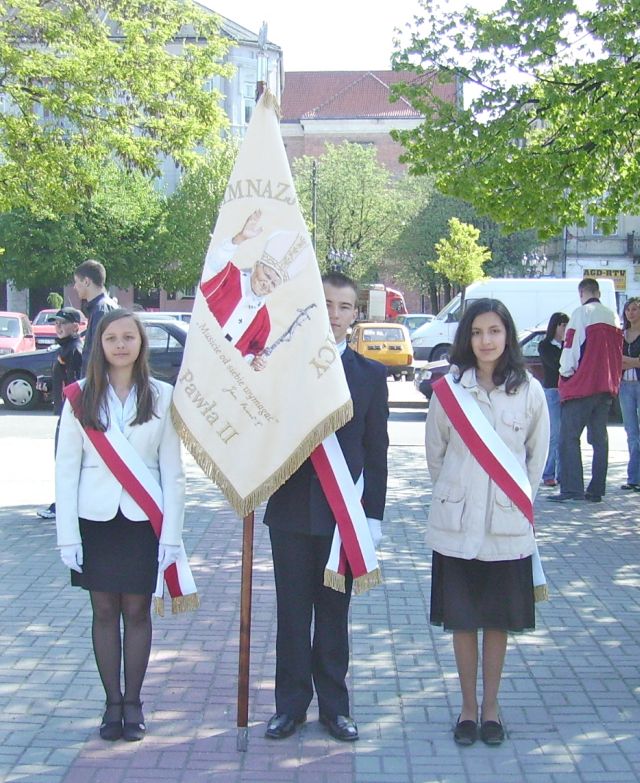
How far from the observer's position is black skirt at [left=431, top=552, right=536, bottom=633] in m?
4.39

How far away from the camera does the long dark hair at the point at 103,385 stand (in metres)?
4.30

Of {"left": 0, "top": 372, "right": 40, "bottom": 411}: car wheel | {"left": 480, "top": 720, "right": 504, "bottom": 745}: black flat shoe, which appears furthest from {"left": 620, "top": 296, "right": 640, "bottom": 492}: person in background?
{"left": 0, "top": 372, "right": 40, "bottom": 411}: car wheel

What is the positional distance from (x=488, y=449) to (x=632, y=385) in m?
6.75

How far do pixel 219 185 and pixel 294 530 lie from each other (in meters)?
44.7

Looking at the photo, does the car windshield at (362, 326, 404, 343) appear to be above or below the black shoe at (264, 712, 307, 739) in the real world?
above

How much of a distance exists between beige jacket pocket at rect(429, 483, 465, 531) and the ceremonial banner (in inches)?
22.3

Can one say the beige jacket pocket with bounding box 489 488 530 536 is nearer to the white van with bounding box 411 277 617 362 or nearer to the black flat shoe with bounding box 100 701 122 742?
the black flat shoe with bounding box 100 701 122 742

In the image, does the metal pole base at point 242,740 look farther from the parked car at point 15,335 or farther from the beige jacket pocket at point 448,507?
the parked car at point 15,335

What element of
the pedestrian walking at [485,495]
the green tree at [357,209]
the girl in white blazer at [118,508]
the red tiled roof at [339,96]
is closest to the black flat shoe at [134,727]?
the girl in white blazer at [118,508]

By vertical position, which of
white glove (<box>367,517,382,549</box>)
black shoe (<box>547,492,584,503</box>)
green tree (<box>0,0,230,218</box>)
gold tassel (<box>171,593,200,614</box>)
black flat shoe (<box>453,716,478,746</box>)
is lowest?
black shoe (<box>547,492,584,503</box>)

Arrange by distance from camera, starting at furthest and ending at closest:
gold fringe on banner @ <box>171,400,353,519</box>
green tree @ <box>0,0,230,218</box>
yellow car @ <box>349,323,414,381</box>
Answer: yellow car @ <box>349,323,414,381</box>
green tree @ <box>0,0,230,218</box>
gold fringe on banner @ <box>171,400,353,519</box>

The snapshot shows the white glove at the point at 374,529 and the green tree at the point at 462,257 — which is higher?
the green tree at the point at 462,257

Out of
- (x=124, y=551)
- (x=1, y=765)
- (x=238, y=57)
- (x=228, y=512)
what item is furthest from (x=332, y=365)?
(x=238, y=57)

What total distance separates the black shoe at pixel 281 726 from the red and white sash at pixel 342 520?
66 centimetres
